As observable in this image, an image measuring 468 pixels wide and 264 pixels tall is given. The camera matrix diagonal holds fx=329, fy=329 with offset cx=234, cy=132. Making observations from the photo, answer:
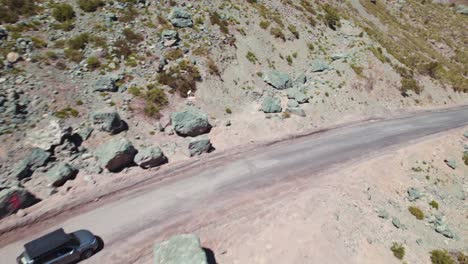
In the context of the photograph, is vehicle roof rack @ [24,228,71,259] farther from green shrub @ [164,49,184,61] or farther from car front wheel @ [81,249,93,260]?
green shrub @ [164,49,184,61]

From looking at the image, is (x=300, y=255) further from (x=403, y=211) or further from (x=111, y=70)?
(x=111, y=70)

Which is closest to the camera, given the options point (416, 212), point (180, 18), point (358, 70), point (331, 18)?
point (416, 212)

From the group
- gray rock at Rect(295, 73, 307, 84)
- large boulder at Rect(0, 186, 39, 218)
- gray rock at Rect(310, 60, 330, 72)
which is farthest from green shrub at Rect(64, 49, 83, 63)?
gray rock at Rect(310, 60, 330, 72)

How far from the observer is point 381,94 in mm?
38250

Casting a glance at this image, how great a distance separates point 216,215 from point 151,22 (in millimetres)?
23476

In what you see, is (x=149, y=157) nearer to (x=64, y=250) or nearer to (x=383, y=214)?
(x=64, y=250)

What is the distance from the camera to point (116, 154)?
75.2 feet

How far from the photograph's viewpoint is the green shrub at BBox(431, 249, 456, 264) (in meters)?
19.7

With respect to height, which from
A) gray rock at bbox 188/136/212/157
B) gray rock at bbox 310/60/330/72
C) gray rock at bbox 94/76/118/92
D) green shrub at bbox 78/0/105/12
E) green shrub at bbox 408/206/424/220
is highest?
green shrub at bbox 78/0/105/12

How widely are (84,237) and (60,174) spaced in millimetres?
6086

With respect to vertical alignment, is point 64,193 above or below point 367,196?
above

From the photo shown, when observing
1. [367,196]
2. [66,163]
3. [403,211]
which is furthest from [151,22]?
[403,211]

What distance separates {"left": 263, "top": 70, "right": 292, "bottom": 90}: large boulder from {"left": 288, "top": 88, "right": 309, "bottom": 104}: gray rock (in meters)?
1.02

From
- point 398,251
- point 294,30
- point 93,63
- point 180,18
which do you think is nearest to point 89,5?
point 93,63
